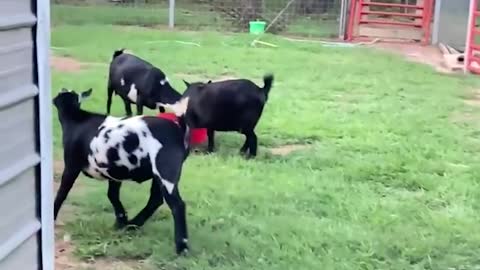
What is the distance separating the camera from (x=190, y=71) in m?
9.44

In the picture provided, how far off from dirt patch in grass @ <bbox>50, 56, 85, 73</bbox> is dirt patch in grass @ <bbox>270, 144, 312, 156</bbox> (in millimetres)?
3668

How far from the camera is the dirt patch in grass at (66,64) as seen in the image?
30.1ft

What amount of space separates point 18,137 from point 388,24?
43.0 feet

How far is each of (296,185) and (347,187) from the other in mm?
304

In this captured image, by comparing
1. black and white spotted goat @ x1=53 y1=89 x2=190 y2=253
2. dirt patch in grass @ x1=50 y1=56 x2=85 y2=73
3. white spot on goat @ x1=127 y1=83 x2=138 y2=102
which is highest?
black and white spotted goat @ x1=53 y1=89 x2=190 y2=253

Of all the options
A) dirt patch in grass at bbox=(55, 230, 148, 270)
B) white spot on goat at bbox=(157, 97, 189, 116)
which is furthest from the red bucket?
dirt patch in grass at bbox=(55, 230, 148, 270)

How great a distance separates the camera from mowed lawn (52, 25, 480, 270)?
3.83m

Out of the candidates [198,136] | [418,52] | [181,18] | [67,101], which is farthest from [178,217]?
[181,18]

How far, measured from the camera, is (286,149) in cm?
603

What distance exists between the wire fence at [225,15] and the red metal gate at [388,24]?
438 mm

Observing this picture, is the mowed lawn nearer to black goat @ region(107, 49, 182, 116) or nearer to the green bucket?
black goat @ region(107, 49, 182, 116)

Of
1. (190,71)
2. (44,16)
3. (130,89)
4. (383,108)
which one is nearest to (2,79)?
(44,16)

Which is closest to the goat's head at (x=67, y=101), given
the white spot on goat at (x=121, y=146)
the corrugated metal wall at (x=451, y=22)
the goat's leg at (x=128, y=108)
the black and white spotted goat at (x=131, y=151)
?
the black and white spotted goat at (x=131, y=151)

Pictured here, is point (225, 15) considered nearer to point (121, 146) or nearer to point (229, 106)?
point (229, 106)
